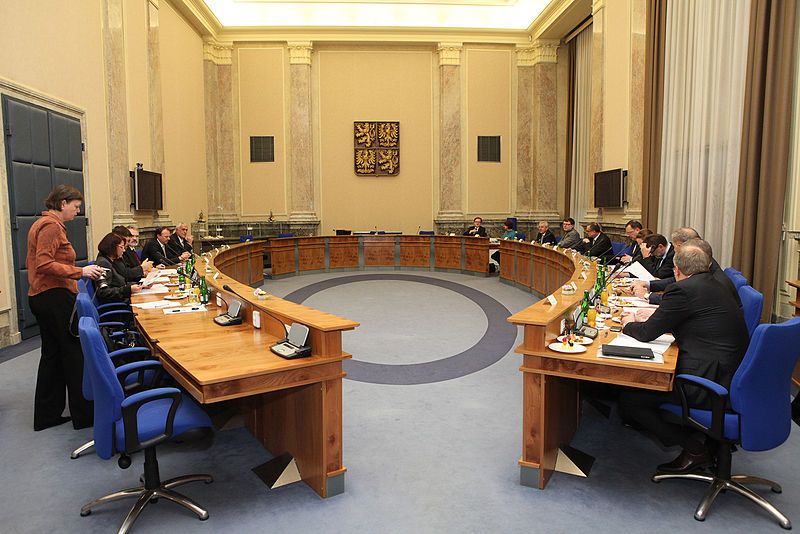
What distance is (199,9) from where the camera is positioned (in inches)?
492

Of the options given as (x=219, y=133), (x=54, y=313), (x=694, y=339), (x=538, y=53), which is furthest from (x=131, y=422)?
(x=538, y=53)

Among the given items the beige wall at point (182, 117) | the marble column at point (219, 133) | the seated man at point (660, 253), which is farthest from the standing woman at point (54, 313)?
the marble column at point (219, 133)

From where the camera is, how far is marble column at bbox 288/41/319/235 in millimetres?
14195

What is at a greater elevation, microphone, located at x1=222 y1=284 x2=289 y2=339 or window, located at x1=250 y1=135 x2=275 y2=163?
window, located at x1=250 y1=135 x2=275 y2=163

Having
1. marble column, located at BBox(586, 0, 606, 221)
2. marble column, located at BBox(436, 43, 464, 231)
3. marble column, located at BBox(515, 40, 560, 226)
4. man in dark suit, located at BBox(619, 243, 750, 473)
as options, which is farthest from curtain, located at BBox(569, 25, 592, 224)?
man in dark suit, located at BBox(619, 243, 750, 473)

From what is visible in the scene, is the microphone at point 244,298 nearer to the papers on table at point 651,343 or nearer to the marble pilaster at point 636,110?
the papers on table at point 651,343

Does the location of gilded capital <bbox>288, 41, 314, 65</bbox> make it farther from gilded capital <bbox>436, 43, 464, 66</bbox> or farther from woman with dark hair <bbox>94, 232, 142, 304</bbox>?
woman with dark hair <bbox>94, 232, 142, 304</bbox>

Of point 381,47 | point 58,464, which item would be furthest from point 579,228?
point 58,464

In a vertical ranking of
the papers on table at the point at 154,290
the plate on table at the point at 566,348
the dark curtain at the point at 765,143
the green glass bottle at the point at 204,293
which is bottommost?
the plate on table at the point at 566,348

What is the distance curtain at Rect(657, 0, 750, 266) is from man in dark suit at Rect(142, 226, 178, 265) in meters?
7.55

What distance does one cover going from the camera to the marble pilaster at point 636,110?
948 centimetres

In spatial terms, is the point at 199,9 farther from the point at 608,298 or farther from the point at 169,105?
the point at 608,298

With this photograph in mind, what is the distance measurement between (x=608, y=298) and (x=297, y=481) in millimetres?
2977

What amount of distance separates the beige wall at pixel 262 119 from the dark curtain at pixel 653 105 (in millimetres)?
8635
